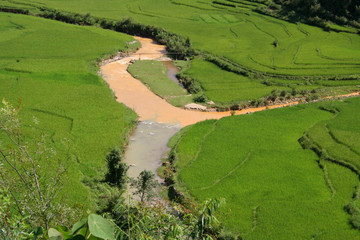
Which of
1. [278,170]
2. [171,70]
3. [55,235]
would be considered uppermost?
[55,235]

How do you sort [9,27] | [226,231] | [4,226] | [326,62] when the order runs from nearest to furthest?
1. [4,226]
2. [226,231]
3. [326,62]
4. [9,27]

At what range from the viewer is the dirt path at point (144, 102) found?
2680cm

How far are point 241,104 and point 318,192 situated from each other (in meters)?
12.2

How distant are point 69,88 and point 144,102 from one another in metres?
5.56

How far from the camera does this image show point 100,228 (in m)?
4.45

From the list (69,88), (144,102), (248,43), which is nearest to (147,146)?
(144,102)

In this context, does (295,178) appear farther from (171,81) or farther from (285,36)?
(285,36)

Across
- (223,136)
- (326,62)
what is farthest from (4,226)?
(326,62)

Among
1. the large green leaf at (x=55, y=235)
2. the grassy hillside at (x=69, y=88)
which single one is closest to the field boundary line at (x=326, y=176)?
the grassy hillside at (x=69, y=88)

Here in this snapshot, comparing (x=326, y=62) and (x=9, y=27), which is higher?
(x=326, y=62)

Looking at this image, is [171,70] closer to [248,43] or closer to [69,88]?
[69,88]

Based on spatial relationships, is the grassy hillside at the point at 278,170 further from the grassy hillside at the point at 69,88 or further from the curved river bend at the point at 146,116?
the grassy hillside at the point at 69,88

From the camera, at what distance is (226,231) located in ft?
48.5

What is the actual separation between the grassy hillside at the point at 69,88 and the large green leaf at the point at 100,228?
27.6 feet
